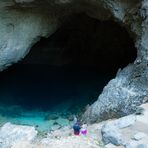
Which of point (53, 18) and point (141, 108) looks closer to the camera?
point (141, 108)

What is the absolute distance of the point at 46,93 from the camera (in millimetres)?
11008

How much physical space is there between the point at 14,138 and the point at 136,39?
3940mm

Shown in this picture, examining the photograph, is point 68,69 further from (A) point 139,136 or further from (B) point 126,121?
(A) point 139,136

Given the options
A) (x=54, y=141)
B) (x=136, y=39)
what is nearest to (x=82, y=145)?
(x=54, y=141)

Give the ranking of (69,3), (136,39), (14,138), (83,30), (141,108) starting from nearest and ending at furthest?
(14,138), (141,108), (136,39), (69,3), (83,30)

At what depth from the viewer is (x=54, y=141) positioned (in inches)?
251

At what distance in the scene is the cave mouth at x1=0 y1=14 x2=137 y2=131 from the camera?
33.0ft

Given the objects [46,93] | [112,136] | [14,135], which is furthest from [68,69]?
[112,136]

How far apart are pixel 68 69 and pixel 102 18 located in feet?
13.7

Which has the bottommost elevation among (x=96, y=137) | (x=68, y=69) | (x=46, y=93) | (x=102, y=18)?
(x=96, y=137)

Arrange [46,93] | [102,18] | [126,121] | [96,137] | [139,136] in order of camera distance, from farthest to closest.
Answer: [46,93] → [102,18] → [126,121] → [96,137] → [139,136]

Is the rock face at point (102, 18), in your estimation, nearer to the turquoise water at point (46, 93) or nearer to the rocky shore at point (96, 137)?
the rocky shore at point (96, 137)

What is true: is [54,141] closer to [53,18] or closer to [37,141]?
[37,141]

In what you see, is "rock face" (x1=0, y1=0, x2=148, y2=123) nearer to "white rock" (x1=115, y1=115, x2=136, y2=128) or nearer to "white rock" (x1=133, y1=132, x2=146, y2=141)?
"white rock" (x1=115, y1=115, x2=136, y2=128)
